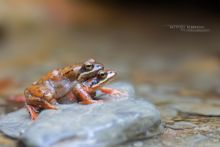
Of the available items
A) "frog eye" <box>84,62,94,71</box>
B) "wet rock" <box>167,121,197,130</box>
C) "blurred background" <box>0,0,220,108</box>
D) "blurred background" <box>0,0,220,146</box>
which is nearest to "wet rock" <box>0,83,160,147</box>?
"blurred background" <box>0,0,220,146</box>

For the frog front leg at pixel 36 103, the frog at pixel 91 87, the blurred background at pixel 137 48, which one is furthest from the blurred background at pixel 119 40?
the frog at pixel 91 87

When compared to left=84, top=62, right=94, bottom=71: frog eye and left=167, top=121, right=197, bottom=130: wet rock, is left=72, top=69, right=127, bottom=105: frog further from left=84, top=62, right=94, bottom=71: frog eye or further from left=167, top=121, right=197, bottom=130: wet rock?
left=167, top=121, right=197, bottom=130: wet rock

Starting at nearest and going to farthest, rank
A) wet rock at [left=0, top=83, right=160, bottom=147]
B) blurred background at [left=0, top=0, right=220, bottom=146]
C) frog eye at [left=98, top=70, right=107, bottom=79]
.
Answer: wet rock at [left=0, top=83, right=160, bottom=147] < frog eye at [left=98, top=70, right=107, bottom=79] < blurred background at [left=0, top=0, right=220, bottom=146]

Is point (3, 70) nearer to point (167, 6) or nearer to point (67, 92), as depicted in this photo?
point (67, 92)

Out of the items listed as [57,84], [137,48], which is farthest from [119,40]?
[57,84]

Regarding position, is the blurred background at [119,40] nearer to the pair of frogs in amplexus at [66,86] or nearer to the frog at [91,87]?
the pair of frogs in amplexus at [66,86]

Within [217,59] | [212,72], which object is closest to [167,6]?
[217,59]
